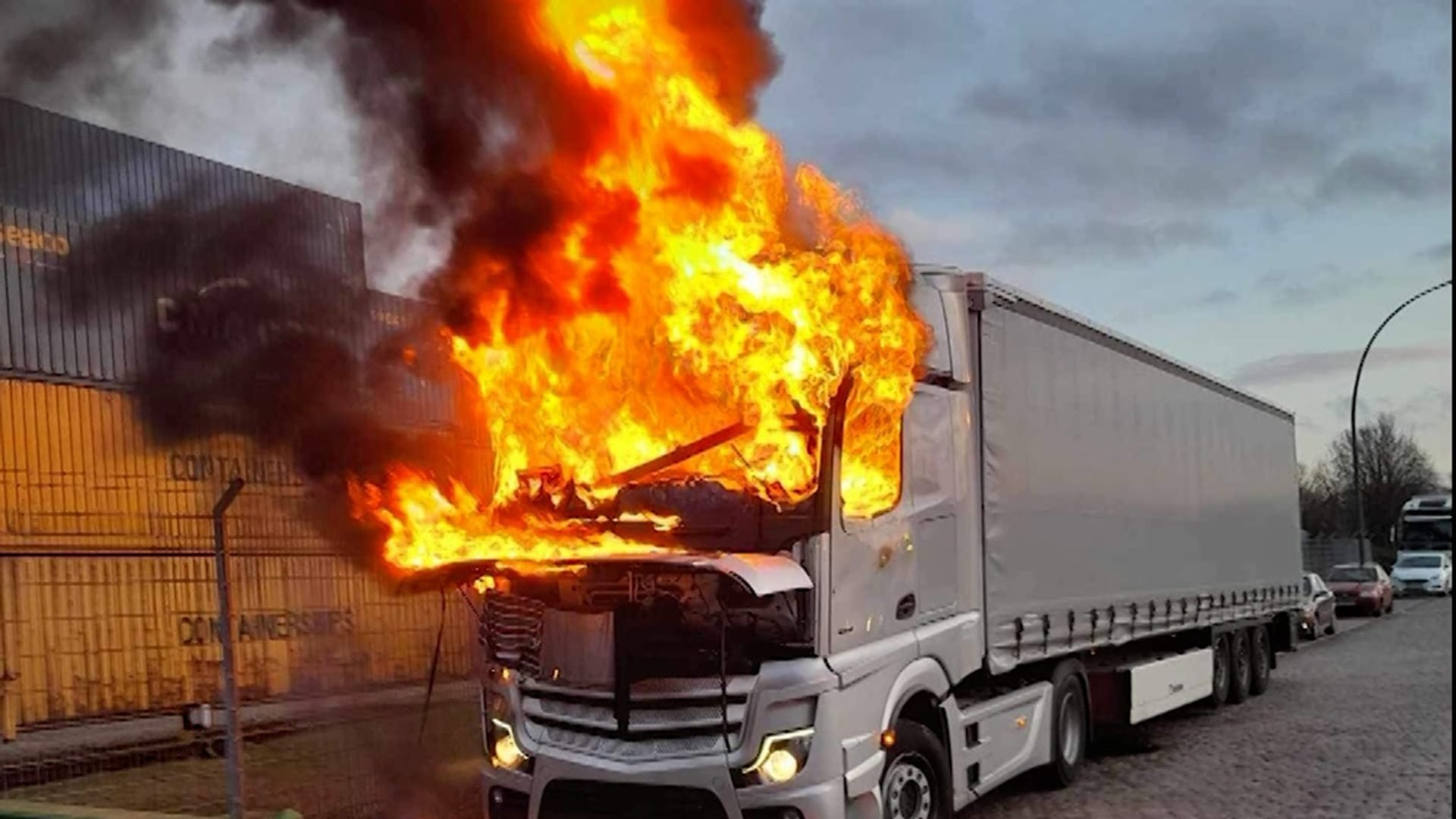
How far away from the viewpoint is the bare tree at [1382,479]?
69875 millimetres

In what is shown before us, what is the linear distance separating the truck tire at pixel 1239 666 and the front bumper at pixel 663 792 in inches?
417

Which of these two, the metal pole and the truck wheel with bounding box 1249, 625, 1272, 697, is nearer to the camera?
the metal pole

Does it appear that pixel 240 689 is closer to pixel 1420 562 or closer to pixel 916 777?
pixel 916 777

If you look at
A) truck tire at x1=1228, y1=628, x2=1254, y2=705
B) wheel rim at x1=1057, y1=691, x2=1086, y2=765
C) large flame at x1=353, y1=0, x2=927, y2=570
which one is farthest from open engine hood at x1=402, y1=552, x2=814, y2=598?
truck tire at x1=1228, y1=628, x2=1254, y2=705

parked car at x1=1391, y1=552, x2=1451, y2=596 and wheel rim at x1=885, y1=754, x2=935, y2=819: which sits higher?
wheel rim at x1=885, y1=754, x2=935, y2=819

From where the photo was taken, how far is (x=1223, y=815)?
911cm

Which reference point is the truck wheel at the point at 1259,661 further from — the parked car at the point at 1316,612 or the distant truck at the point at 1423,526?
the distant truck at the point at 1423,526

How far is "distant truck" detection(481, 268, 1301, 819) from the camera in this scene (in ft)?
21.7

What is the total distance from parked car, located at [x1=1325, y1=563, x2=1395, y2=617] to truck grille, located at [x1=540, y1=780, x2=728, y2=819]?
32.8 metres

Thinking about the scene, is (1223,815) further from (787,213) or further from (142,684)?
(142,684)

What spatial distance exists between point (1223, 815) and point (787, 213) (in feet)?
16.6

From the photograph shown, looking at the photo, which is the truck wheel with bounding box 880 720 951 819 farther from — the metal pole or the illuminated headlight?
the metal pole

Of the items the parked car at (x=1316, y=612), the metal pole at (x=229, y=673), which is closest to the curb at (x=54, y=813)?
the metal pole at (x=229, y=673)

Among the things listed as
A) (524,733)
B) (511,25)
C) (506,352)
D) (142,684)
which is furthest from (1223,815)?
(142,684)
